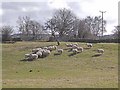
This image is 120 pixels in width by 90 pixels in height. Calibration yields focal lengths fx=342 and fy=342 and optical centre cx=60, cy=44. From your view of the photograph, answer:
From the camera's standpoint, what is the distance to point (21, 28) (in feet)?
390

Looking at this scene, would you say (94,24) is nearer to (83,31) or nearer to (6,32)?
(83,31)

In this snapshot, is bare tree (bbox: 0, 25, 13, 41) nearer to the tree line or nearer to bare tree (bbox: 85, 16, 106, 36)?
the tree line

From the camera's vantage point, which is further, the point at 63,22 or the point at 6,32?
the point at 63,22

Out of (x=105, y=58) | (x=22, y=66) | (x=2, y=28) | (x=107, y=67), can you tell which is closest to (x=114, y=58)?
(x=105, y=58)

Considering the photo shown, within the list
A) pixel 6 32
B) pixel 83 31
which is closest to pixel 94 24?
pixel 83 31

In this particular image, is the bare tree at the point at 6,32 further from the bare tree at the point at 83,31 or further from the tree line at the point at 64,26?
the bare tree at the point at 83,31

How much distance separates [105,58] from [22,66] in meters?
10.5

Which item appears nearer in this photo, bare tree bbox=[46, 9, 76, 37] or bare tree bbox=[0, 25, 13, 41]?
bare tree bbox=[0, 25, 13, 41]

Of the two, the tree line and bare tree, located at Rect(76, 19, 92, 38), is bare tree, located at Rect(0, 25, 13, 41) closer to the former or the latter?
the tree line

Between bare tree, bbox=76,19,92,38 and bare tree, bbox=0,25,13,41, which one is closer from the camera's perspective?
bare tree, bbox=0,25,13,41

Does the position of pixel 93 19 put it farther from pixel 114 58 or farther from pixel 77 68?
pixel 77 68

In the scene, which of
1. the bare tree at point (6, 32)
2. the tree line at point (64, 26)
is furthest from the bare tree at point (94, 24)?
the bare tree at point (6, 32)

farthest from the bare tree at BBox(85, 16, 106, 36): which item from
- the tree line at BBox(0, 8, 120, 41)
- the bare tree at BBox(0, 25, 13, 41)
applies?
the bare tree at BBox(0, 25, 13, 41)

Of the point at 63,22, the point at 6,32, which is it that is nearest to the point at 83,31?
the point at 63,22
